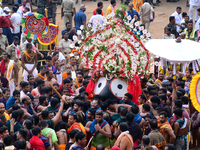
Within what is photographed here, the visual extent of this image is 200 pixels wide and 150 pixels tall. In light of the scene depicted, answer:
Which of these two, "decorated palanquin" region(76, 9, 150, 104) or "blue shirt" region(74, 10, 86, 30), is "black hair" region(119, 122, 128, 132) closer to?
"decorated palanquin" region(76, 9, 150, 104)

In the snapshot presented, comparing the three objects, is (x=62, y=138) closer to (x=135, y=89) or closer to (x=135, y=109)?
(x=135, y=109)

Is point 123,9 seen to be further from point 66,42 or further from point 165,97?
point 66,42

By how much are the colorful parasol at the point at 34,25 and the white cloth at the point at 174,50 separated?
4.31 meters

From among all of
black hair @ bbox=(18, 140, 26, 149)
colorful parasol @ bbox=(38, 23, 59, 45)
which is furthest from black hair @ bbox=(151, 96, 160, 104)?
colorful parasol @ bbox=(38, 23, 59, 45)

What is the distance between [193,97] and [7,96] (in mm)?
4149

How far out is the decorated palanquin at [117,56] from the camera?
27.5ft

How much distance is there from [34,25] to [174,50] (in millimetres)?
5208

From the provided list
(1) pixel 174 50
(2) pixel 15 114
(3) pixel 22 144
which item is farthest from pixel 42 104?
(1) pixel 174 50

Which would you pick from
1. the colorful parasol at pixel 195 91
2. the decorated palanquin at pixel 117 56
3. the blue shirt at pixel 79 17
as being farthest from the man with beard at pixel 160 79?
the blue shirt at pixel 79 17

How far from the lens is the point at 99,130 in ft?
21.9

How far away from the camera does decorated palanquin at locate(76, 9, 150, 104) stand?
8.38m

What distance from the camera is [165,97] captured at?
8133 mm

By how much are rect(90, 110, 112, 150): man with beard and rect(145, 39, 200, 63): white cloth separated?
1.91 meters

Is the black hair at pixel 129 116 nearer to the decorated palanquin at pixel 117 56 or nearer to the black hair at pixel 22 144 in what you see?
the decorated palanquin at pixel 117 56
